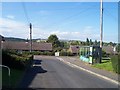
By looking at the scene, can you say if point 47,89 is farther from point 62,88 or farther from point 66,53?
point 66,53

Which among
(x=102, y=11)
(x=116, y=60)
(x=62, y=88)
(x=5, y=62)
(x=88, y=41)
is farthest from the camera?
(x=88, y=41)

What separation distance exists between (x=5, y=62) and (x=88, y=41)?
157 meters

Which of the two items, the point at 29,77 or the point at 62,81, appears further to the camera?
the point at 29,77

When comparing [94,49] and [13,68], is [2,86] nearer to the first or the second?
[13,68]

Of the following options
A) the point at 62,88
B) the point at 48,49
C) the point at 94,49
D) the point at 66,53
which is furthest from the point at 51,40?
the point at 62,88

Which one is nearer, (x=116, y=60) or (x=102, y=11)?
(x=116, y=60)

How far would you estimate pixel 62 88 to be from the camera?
1680 cm

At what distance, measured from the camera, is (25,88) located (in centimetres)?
1653

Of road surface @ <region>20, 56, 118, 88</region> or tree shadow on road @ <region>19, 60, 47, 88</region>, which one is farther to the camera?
tree shadow on road @ <region>19, 60, 47, 88</region>

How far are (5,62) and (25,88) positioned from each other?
12477 millimetres

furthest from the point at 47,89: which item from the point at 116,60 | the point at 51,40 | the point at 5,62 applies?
the point at 51,40

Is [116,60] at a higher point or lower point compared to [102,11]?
lower

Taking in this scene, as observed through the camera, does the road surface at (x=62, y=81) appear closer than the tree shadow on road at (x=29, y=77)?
Yes

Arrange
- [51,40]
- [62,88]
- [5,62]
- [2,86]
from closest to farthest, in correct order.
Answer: [2,86] < [62,88] < [5,62] < [51,40]
